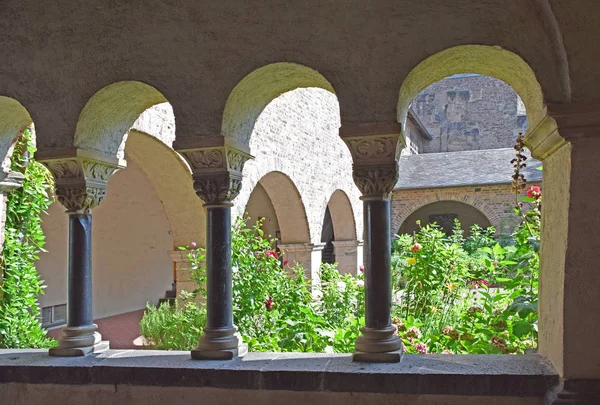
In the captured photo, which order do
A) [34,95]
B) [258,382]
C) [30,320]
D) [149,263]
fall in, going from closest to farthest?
1. [258,382]
2. [34,95]
3. [30,320]
4. [149,263]

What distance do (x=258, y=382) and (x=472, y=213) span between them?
14.1 metres

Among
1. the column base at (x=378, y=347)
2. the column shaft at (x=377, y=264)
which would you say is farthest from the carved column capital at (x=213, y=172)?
the column base at (x=378, y=347)

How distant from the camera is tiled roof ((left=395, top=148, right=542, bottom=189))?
14.8 m

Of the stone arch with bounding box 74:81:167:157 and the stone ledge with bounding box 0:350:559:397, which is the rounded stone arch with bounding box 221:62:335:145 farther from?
the stone ledge with bounding box 0:350:559:397

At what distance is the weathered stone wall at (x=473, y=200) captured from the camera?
14492mm

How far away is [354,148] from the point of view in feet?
9.66

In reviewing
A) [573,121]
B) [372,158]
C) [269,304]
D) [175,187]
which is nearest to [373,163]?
[372,158]

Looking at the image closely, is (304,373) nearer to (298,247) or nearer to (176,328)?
(176,328)

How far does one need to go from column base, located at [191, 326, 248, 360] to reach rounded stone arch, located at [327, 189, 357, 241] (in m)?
9.35

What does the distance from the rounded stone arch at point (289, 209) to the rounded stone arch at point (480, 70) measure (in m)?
6.08

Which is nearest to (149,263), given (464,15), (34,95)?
(34,95)

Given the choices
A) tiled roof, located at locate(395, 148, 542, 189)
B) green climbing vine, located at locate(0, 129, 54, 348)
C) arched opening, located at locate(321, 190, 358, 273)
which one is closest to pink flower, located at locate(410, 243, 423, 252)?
green climbing vine, located at locate(0, 129, 54, 348)

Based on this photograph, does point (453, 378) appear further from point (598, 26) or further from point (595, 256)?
point (598, 26)

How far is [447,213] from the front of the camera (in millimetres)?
16094
